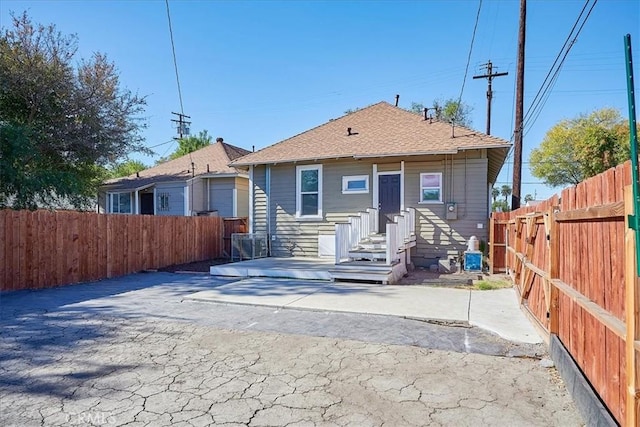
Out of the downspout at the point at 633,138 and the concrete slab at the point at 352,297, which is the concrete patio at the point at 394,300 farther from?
the downspout at the point at 633,138

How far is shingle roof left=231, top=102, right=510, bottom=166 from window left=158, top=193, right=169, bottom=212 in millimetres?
6820

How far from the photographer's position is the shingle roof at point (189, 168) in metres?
17.6

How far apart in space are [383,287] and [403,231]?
6.61ft

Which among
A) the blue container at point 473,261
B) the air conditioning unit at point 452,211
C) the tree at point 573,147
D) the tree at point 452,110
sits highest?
the tree at point 452,110

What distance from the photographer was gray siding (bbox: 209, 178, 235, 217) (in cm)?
1698

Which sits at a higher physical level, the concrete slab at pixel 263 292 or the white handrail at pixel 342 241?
the white handrail at pixel 342 241

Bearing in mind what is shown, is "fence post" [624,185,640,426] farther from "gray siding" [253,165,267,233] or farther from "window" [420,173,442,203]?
"gray siding" [253,165,267,233]

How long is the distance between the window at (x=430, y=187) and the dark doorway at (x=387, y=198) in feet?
2.34

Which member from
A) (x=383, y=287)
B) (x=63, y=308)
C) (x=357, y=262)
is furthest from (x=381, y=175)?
(x=63, y=308)

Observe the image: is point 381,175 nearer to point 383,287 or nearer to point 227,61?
point 383,287

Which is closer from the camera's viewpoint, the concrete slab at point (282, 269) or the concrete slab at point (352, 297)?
the concrete slab at point (352, 297)

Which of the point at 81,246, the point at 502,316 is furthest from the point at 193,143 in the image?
the point at 502,316

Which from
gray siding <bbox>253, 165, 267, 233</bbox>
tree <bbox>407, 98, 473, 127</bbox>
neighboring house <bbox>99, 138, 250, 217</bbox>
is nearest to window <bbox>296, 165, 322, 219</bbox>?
gray siding <bbox>253, 165, 267, 233</bbox>

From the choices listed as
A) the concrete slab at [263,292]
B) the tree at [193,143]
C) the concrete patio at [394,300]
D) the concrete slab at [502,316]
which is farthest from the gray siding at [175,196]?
the tree at [193,143]
